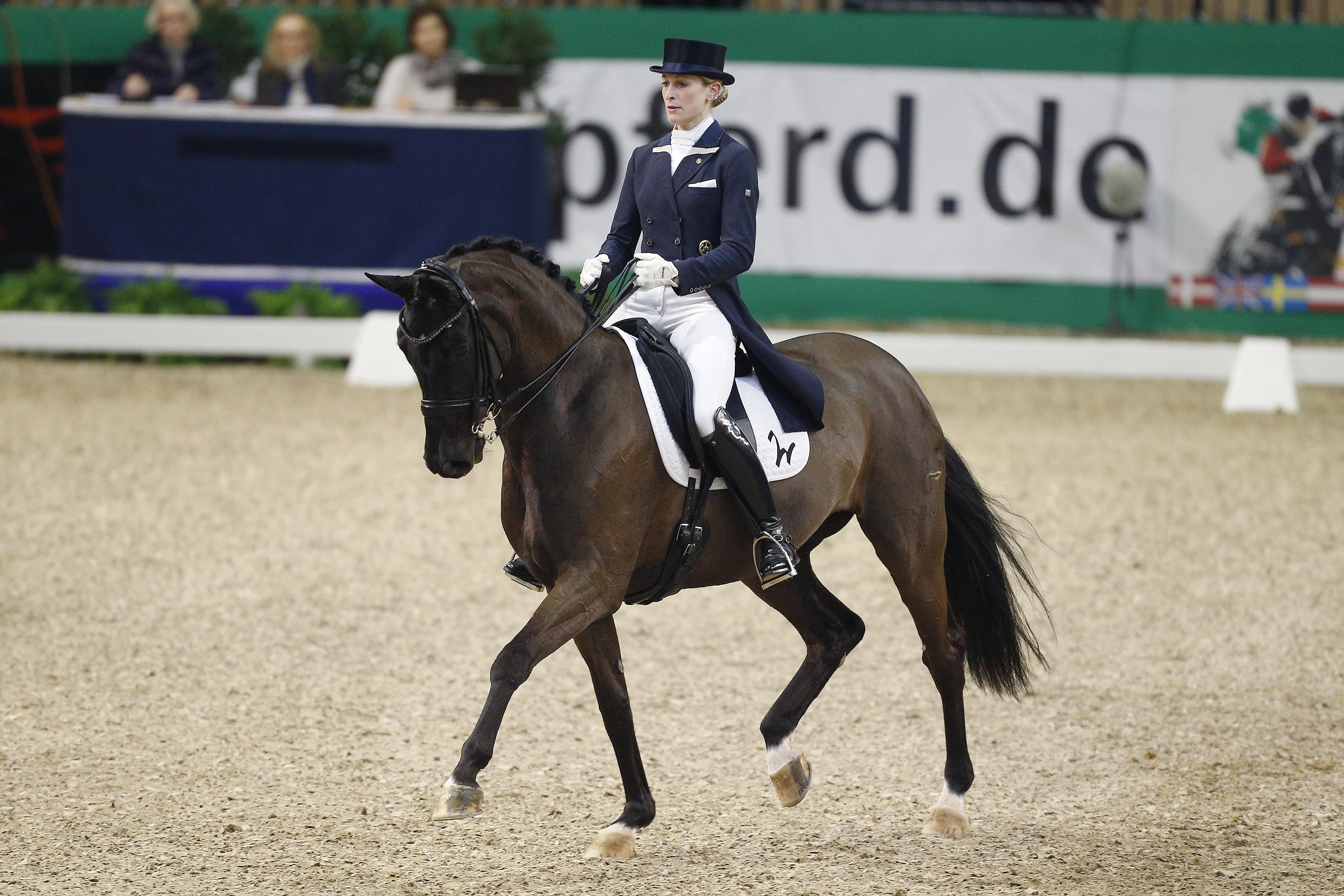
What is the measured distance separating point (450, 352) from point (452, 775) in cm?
102

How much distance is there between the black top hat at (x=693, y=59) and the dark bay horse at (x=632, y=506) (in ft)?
2.24

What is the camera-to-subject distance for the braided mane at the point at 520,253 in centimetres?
387

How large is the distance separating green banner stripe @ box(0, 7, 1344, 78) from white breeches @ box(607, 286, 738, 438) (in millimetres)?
9503

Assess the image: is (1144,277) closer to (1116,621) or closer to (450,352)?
(1116,621)

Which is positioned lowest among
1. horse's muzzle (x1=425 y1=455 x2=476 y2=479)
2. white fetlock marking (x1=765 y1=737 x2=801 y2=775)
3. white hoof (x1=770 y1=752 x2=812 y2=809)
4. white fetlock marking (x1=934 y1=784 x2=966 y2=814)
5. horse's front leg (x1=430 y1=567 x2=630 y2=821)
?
white fetlock marking (x1=934 y1=784 x2=966 y2=814)

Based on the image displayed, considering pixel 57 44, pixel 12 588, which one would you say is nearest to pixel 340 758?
pixel 12 588

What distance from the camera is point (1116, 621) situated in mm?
6609

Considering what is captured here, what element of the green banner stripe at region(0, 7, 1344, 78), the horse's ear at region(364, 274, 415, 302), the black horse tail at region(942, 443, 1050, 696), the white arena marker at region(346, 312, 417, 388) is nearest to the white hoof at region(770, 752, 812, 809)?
the black horse tail at region(942, 443, 1050, 696)

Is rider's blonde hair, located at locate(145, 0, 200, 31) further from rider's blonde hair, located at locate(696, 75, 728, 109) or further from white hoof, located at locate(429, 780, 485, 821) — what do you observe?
white hoof, located at locate(429, 780, 485, 821)

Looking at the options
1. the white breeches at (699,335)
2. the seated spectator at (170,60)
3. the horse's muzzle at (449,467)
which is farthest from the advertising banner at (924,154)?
the horse's muzzle at (449,467)

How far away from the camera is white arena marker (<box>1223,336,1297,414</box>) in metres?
11.3

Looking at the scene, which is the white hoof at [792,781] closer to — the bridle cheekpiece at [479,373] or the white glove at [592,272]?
Answer: the bridle cheekpiece at [479,373]

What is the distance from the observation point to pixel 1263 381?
1134 cm

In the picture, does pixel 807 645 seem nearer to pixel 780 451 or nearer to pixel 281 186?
pixel 780 451
